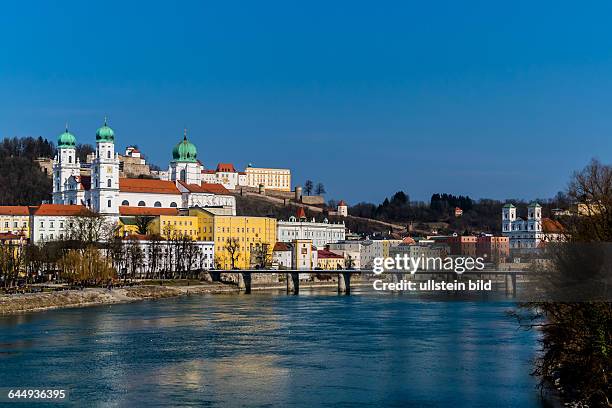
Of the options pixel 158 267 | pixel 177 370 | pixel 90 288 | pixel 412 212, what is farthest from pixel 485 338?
pixel 412 212

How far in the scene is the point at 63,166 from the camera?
89625 millimetres

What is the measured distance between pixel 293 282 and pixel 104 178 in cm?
2109

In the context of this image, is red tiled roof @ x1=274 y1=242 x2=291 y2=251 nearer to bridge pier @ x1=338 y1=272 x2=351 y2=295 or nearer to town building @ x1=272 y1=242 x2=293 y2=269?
town building @ x1=272 y1=242 x2=293 y2=269

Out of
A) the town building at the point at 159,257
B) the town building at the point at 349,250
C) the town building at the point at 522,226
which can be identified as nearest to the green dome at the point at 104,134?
the town building at the point at 159,257

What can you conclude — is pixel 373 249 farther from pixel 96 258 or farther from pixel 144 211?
pixel 96 258

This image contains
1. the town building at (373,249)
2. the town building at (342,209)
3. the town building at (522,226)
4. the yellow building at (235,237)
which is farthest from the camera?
the town building at (342,209)

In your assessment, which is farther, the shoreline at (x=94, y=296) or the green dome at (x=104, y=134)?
the green dome at (x=104, y=134)

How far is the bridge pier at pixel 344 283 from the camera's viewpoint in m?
67.1

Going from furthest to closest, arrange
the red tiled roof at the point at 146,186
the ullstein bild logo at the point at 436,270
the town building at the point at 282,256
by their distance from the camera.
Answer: the red tiled roof at the point at 146,186
the town building at the point at 282,256
the ullstein bild logo at the point at 436,270

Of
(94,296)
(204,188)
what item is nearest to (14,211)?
(204,188)

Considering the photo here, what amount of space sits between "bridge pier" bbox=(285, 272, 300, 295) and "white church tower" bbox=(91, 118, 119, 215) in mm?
18681

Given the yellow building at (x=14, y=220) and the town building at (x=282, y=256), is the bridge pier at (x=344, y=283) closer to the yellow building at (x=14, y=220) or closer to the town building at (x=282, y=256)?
the town building at (x=282, y=256)

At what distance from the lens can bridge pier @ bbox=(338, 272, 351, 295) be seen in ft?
220

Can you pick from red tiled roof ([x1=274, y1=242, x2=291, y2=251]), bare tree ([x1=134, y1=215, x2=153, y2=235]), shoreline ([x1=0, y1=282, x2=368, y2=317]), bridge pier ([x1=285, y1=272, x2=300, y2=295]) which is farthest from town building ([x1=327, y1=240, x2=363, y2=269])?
shoreline ([x1=0, y1=282, x2=368, y2=317])
